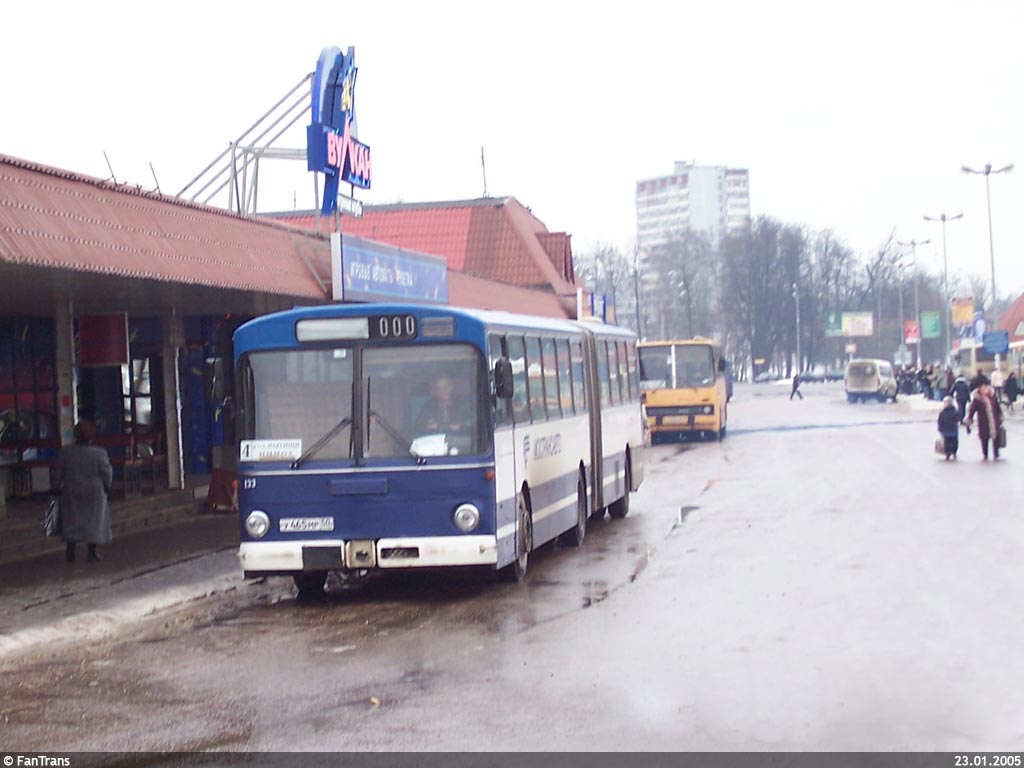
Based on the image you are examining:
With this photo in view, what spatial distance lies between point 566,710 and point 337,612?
4.74 meters

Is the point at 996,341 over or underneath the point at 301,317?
over

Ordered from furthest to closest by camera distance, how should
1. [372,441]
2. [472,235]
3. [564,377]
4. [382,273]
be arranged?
[472,235], [382,273], [564,377], [372,441]

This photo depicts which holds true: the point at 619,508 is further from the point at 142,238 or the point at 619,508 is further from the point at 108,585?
the point at 108,585

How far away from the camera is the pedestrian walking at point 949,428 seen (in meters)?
27.9

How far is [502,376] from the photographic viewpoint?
41.0ft

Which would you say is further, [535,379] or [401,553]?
[535,379]

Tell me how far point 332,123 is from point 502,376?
13.9m

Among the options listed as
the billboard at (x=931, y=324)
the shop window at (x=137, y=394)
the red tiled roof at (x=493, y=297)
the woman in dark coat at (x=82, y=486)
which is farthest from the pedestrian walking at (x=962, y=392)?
the billboard at (x=931, y=324)

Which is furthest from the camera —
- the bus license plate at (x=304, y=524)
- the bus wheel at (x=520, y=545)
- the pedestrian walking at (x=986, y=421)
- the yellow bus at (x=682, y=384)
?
the yellow bus at (x=682, y=384)

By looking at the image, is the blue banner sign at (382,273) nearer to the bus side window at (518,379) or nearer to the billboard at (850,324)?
the bus side window at (518,379)

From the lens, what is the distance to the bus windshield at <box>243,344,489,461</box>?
496 inches

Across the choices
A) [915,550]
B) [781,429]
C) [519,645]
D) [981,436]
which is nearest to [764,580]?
[915,550]

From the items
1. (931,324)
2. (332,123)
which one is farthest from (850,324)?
(332,123)

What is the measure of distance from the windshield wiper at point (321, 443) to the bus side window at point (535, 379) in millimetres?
2449
